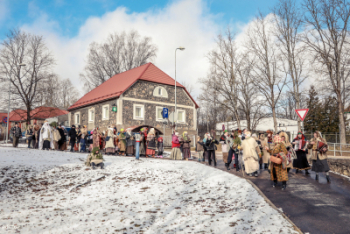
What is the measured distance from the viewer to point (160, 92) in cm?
3209

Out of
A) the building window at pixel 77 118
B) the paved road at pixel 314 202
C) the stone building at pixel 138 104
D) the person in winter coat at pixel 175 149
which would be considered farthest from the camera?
the building window at pixel 77 118

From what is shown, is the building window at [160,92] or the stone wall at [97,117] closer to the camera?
the stone wall at [97,117]

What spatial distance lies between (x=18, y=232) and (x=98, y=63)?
1797 inches

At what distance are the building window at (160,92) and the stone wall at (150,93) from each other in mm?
271

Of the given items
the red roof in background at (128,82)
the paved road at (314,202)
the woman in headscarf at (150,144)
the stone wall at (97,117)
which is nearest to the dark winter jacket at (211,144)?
the paved road at (314,202)

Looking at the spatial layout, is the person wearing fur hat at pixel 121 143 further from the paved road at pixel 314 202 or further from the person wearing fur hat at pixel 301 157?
the person wearing fur hat at pixel 301 157

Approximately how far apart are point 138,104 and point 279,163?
21988mm

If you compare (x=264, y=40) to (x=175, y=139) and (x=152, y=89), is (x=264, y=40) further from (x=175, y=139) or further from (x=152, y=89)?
(x=175, y=139)

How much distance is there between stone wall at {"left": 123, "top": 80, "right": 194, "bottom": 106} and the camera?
1171 inches

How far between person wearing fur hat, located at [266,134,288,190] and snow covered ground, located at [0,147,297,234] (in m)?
1.15

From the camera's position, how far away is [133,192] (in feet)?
29.0

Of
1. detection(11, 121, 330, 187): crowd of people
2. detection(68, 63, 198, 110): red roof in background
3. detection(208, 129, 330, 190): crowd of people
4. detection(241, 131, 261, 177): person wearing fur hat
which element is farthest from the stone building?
detection(241, 131, 261, 177): person wearing fur hat

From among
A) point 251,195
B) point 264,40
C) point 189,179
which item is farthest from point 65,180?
point 264,40

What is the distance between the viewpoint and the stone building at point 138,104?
95.2 ft
